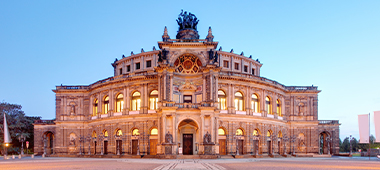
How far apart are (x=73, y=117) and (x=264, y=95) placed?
116 feet

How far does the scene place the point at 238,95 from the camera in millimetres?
60719

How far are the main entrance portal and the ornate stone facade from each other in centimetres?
15

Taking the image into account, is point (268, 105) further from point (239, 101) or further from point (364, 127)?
point (364, 127)

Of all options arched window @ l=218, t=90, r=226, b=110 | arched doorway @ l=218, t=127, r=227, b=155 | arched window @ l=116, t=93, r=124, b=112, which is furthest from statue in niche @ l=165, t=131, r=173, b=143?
arched window @ l=116, t=93, r=124, b=112

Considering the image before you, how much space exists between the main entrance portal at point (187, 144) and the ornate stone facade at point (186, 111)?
0.15 metres

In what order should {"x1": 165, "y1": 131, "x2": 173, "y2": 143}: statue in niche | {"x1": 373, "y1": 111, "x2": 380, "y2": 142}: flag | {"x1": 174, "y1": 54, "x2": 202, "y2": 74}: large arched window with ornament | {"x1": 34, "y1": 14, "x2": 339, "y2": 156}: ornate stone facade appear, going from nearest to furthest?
{"x1": 373, "y1": 111, "x2": 380, "y2": 142}: flag, {"x1": 165, "y1": 131, "x2": 173, "y2": 143}: statue in niche, {"x1": 34, "y1": 14, "x2": 339, "y2": 156}: ornate stone facade, {"x1": 174, "y1": 54, "x2": 202, "y2": 74}: large arched window with ornament

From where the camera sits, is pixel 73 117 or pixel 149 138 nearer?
pixel 149 138

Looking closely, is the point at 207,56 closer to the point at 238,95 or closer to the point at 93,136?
the point at 238,95

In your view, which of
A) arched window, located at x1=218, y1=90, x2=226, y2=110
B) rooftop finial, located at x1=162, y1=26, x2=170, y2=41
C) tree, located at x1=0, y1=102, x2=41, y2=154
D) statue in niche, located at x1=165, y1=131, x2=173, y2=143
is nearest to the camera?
statue in niche, located at x1=165, y1=131, x2=173, y2=143

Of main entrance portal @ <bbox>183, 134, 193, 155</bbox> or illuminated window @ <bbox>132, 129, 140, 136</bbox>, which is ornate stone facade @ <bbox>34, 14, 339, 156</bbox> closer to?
main entrance portal @ <bbox>183, 134, 193, 155</bbox>

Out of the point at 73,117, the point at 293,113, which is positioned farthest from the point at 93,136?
the point at 293,113

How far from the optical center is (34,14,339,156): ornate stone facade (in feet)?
174

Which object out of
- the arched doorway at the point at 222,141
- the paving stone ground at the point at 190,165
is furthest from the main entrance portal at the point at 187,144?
the paving stone ground at the point at 190,165

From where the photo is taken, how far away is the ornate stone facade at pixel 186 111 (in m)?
53.0
